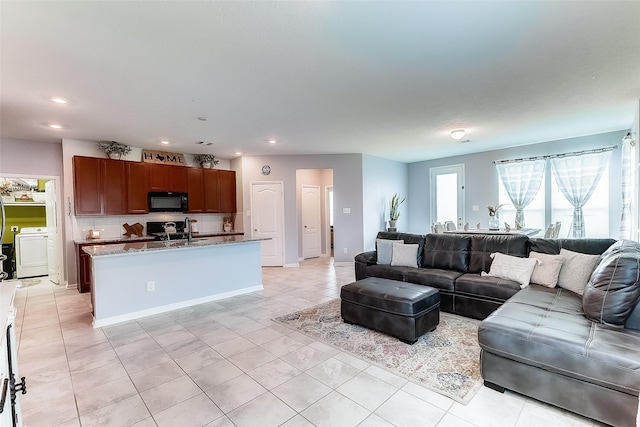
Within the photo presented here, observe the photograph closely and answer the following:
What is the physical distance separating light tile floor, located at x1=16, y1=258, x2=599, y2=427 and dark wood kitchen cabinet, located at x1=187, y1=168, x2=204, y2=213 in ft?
10.2

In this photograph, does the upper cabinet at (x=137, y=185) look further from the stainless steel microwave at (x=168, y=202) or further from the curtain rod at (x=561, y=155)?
the curtain rod at (x=561, y=155)

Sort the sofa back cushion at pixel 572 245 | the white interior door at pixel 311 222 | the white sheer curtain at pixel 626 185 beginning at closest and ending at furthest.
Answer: the sofa back cushion at pixel 572 245 → the white sheer curtain at pixel 626 185 → the white interior door at pixel 311 222

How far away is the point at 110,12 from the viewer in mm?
1936

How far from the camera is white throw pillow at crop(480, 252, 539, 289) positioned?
10.8 ft

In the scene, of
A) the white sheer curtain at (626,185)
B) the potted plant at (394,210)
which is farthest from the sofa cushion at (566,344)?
the potted plant at (394,210)

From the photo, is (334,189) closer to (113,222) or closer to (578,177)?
(113,222)

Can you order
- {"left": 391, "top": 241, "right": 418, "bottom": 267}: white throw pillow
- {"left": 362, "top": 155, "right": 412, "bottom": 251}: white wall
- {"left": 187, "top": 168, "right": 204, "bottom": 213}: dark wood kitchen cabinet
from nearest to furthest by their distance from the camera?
{"left": 391, "top": 241, "right": 418, "bottom": 267}: white throw pillow, {"left": 187, "top": 168, "right": 204, "bottom": 213}: dark wood kitchen cabinet, {"left": 362, "top": 155, "right": 412, "bottom": 251}: white wall

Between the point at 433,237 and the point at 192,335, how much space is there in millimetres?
3360

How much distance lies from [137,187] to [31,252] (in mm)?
2797

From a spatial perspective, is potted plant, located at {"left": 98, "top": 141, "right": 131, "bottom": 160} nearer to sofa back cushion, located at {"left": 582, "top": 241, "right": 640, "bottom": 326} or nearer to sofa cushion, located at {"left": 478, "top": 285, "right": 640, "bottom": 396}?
sofa cushion, located at {"left": 478, "top": 285, "right": 640, "bottom": 396}

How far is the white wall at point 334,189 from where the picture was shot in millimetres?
6938

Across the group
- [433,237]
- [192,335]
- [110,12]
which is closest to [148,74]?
[110,12]

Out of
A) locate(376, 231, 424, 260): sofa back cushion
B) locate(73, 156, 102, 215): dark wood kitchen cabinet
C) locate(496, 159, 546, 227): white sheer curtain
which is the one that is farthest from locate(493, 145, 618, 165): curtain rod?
locate(73, 156, 102, 215): dark wood kitchen cabinet

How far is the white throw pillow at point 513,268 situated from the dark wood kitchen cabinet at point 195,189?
18.0 feet
